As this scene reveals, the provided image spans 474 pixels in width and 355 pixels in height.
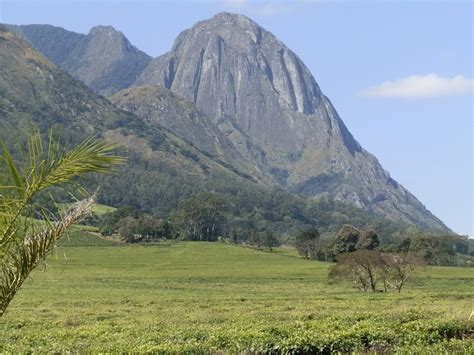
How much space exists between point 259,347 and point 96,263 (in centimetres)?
10133

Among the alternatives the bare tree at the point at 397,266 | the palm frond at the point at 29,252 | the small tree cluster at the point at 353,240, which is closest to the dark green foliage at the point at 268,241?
the small tree cluster at the point at 353,240

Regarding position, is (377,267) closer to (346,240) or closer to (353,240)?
(346,240)

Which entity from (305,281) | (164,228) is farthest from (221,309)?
(164,228)

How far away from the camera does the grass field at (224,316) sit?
1789cm

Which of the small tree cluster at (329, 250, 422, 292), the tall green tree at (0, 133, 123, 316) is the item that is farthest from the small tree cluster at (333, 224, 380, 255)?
the tall green tree at (0, 133, 123, 316)

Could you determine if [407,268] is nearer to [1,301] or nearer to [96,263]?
[96,263]

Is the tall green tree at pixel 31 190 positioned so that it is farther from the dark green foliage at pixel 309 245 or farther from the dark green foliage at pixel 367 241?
the dark green foliage at pixel 309 245

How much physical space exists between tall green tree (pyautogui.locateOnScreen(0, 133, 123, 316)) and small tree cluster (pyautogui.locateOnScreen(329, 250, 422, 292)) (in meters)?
66.0

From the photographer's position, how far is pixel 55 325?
29562mm

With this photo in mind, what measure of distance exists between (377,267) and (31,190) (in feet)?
225

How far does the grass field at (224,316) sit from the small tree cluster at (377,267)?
7.88 metres

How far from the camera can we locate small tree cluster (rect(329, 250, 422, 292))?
238 ft

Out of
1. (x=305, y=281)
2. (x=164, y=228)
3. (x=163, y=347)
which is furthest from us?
(x=164, y=228)

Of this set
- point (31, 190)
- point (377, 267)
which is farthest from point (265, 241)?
point (31, 190)
